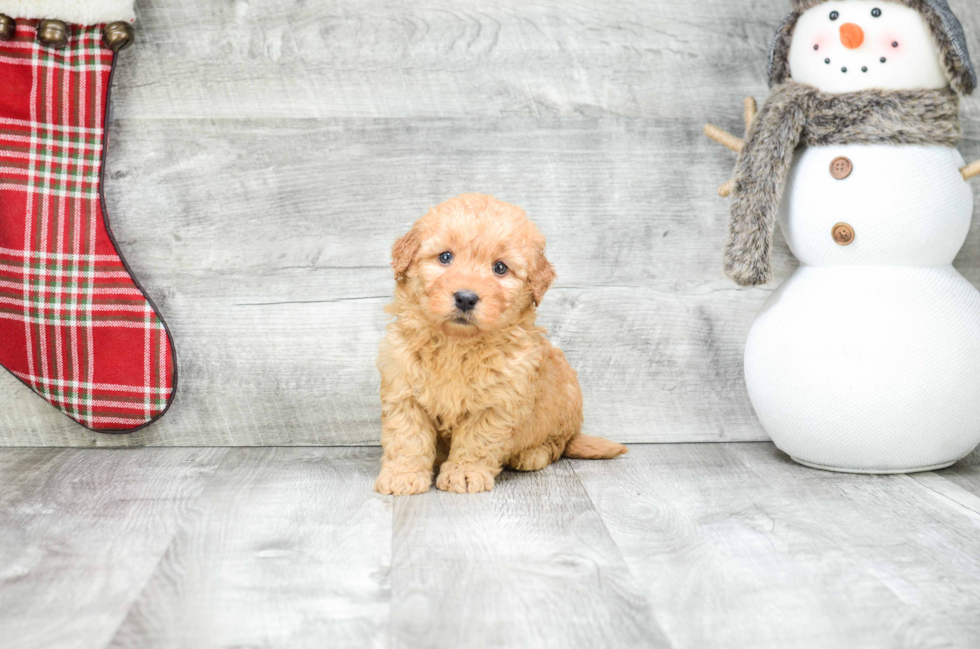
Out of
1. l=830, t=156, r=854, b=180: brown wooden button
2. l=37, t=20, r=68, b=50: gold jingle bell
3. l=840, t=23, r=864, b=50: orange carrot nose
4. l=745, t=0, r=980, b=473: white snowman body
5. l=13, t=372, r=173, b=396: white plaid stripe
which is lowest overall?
l=13, t=372, r=173, b=396: white plaid stripe

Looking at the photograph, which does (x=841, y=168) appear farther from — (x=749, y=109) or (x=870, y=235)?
(x=749, y=109)

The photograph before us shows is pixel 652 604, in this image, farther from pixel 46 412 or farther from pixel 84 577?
pixel 46 412

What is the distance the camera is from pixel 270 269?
2.19 m

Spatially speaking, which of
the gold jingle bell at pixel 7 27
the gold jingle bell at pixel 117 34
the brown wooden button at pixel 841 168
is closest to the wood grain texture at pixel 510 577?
the brown wooden button at pixel 841 168

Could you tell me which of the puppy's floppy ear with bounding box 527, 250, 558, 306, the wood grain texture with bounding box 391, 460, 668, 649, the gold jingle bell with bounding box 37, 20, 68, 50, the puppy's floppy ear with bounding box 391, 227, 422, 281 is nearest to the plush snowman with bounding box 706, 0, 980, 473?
the puppy's floppy ear with bounding box 527, 250, 558, 306

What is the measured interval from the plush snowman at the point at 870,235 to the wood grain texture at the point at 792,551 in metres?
0.14

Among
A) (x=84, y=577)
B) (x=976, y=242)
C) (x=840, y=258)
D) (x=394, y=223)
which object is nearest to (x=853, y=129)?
(x=840, y=258)

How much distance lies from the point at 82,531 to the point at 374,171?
41.6 inches

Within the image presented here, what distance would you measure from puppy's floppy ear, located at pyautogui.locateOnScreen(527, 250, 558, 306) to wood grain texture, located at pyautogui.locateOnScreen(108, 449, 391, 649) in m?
0.50

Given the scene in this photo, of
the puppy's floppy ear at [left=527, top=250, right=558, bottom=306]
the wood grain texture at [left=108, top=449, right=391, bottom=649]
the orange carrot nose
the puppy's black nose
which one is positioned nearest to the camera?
the wood grain texture at [left=108, top=449, right=391, bottom=649]

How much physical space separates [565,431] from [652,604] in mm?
773

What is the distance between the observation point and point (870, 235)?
6.17ft

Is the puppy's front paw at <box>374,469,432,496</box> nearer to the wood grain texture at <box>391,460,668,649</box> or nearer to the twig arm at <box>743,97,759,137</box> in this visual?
the wood grain texture at <box>391,460,668,649</box>

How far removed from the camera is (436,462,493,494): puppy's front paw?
179cm
